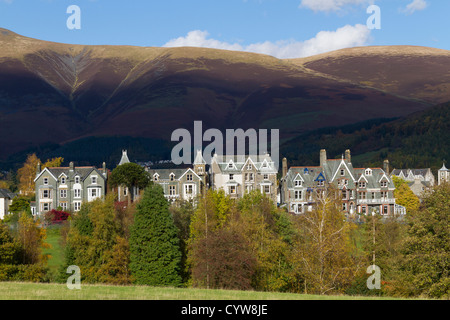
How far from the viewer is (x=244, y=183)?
369 feet

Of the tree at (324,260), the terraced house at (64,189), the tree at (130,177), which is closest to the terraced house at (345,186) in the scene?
the tree at (130,177)

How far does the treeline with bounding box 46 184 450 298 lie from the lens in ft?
150

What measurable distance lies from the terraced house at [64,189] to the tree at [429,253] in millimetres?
69323

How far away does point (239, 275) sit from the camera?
5222cm

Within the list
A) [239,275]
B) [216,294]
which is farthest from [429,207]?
[216,294]

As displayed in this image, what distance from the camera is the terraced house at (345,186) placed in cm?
11025

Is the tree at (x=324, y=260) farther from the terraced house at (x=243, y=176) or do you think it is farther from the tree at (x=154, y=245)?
the terraced house at (x=243, y=176)

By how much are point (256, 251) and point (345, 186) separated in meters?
54.2

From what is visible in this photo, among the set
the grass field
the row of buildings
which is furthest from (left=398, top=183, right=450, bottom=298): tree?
the row of buildings

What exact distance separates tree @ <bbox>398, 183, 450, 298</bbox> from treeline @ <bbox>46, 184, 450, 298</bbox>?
7 cm

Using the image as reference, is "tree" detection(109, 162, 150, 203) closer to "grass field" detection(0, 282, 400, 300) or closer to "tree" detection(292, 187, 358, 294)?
"tree" detection(292, 187, 358, 294)

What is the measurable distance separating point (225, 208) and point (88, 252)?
794 inches

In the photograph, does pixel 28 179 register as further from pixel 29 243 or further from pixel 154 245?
pixel 154 245
